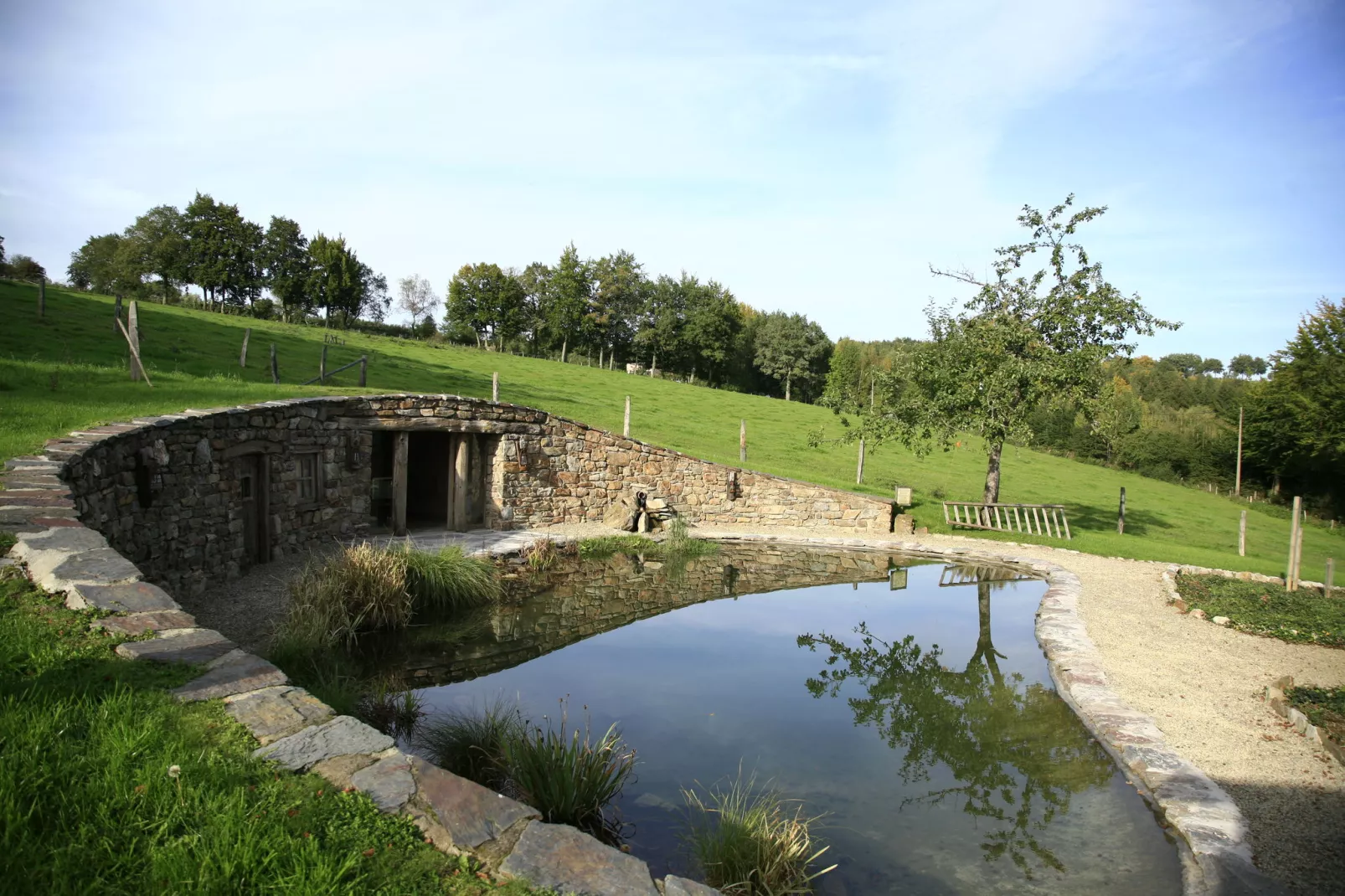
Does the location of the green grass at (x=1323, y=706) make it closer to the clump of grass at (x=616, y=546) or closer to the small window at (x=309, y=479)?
the clump of grass at (x=616, y=546)

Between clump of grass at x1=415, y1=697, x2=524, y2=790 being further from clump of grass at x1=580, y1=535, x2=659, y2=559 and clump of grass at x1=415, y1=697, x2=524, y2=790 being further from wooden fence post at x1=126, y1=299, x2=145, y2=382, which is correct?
wooden fence post at x1=126, y1=299, x2=145, y2=382

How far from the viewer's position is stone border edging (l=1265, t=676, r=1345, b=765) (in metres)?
6.43

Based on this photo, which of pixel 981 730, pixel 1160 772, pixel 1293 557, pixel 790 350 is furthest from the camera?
pixel 790 350

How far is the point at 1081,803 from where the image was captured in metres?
6.02

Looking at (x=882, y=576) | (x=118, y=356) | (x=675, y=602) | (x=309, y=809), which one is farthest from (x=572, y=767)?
(x=118, y=356)

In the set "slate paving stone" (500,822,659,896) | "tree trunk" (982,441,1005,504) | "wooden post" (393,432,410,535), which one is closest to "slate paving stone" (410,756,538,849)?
"slate paving stone" (500,822,659,896)

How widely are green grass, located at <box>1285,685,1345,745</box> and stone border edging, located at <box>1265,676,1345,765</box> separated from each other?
0.14 ft

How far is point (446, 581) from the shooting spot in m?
10.6

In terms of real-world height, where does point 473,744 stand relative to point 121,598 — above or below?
below

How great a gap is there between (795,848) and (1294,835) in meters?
3.52

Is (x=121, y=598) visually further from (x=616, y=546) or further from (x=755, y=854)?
(x=616, y=546)

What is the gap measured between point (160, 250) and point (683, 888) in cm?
5605

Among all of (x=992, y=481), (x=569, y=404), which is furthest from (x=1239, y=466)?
(x=569, y=404)

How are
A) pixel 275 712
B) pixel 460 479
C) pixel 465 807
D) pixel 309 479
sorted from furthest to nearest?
pixel 460 479, pixel 309 479, pixel 275 712, pixel 465 807
